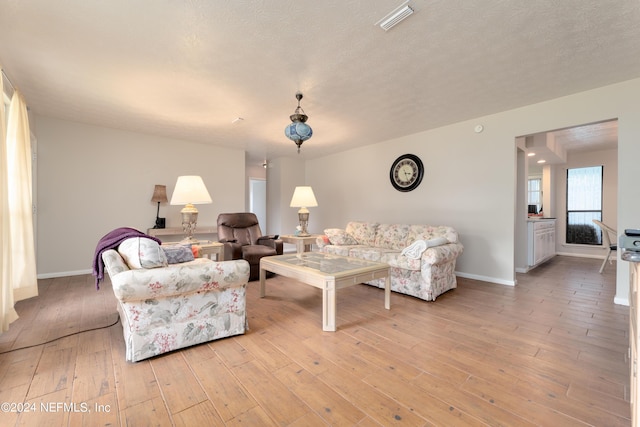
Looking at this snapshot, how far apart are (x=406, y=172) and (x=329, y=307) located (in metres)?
3.30

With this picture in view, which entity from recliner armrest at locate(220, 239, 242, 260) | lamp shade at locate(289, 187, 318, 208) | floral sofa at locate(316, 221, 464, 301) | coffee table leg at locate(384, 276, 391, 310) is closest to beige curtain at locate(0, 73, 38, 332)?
recliner armrest at locate(220, 239, 242, 260)

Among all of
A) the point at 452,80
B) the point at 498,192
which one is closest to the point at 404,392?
the point at 452,80

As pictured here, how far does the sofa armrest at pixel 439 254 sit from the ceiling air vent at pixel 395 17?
86.7 inches

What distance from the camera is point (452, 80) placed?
287cm

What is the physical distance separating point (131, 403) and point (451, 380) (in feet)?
5.94

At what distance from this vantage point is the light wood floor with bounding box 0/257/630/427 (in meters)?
1.39

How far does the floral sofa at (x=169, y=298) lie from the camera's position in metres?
1.84

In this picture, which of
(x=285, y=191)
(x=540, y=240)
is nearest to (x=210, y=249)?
(x=285, y=191)

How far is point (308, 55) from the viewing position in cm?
240

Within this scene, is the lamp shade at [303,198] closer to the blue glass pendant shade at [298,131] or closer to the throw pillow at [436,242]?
the blue glass pendant shade at [298,131]

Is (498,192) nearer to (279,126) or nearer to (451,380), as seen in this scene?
(451,380)

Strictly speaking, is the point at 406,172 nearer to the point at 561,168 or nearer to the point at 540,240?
the point at 540,240

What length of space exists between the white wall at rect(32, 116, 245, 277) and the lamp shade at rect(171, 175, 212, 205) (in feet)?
6.82

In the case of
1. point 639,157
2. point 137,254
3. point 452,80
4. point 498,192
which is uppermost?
point 452,80
